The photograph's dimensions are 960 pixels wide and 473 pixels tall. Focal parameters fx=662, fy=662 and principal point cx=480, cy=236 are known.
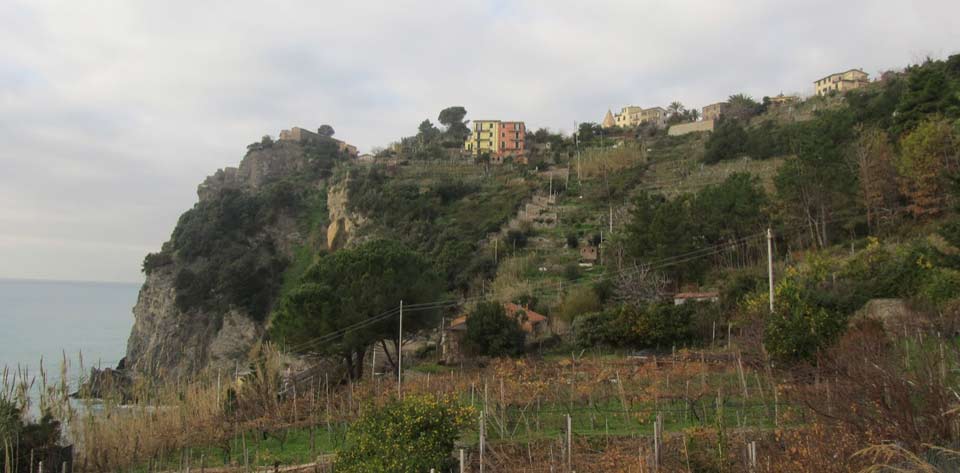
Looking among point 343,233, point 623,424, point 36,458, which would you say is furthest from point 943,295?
point 343,233

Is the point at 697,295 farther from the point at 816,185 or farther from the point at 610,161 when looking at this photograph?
the point at 610,161

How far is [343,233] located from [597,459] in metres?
40.3

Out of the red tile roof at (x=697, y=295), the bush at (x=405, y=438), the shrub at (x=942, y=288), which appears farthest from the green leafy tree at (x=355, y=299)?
the shrub at (x=942, y=288)

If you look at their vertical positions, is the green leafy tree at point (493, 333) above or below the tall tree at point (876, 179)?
below

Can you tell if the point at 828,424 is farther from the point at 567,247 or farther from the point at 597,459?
the point at 567,247

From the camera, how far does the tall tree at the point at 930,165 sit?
23.1m

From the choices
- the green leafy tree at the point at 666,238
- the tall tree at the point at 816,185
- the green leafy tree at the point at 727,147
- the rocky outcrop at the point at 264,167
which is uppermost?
the rocky outcrop at the point at 264,167

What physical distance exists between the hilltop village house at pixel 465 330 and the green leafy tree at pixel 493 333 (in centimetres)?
52

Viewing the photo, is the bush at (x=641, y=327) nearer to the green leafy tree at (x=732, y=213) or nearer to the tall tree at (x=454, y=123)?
the green leafy tree at (x=732, y=213)

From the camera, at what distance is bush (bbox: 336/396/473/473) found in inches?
299

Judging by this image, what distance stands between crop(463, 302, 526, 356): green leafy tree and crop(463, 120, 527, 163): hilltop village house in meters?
51.4

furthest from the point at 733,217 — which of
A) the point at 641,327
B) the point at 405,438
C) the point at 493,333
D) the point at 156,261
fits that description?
the point at 156,261

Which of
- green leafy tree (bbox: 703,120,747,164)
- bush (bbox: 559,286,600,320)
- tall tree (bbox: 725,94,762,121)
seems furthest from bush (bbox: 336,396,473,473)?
tall tree (bbox: 725,94,762,121)

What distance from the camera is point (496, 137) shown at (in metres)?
71.8
